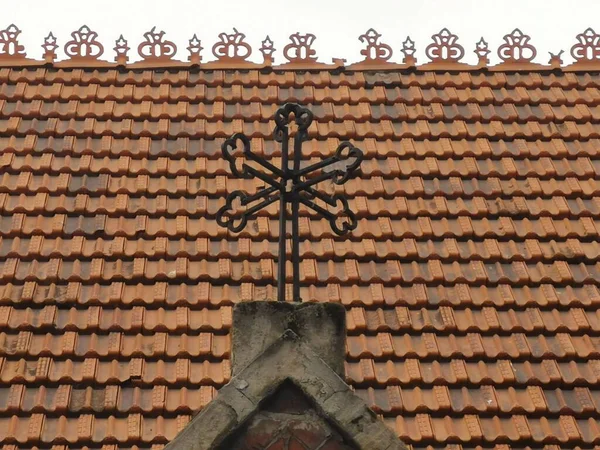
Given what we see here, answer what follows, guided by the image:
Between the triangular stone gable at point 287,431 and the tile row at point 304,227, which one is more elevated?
the tile row at point 304,227

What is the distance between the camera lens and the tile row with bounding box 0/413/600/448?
6.86 m

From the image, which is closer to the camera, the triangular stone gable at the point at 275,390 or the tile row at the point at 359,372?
the triangular stone gable at the point at 275,390

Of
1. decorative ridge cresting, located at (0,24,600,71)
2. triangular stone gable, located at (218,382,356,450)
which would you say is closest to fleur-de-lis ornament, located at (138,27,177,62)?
decorative ridge cresting, located at (0,24,600,71)

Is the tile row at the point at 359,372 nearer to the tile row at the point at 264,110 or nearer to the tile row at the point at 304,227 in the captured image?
the tile row at the point at 304,227

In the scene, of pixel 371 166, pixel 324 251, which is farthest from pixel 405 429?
pixel 371 166

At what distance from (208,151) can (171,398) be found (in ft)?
7.67

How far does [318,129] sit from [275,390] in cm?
476

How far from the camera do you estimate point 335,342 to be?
481 centimetres

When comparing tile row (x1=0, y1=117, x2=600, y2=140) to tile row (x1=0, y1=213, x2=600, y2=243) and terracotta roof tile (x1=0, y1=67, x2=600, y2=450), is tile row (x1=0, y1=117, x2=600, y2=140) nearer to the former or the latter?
terracotta roof tile (x1=0, y1=67, x2=600, y2=450)

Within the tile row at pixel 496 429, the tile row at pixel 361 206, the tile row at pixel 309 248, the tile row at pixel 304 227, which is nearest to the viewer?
the tile row at pixel 496 429

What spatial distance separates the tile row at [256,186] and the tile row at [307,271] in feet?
2.29

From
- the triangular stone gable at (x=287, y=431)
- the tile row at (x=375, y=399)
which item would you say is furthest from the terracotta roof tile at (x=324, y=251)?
the triangular stone gable at (x=287, y=431)

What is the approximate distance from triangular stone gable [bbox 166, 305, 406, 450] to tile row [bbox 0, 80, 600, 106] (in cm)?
495

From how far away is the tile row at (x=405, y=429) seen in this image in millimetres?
6859
